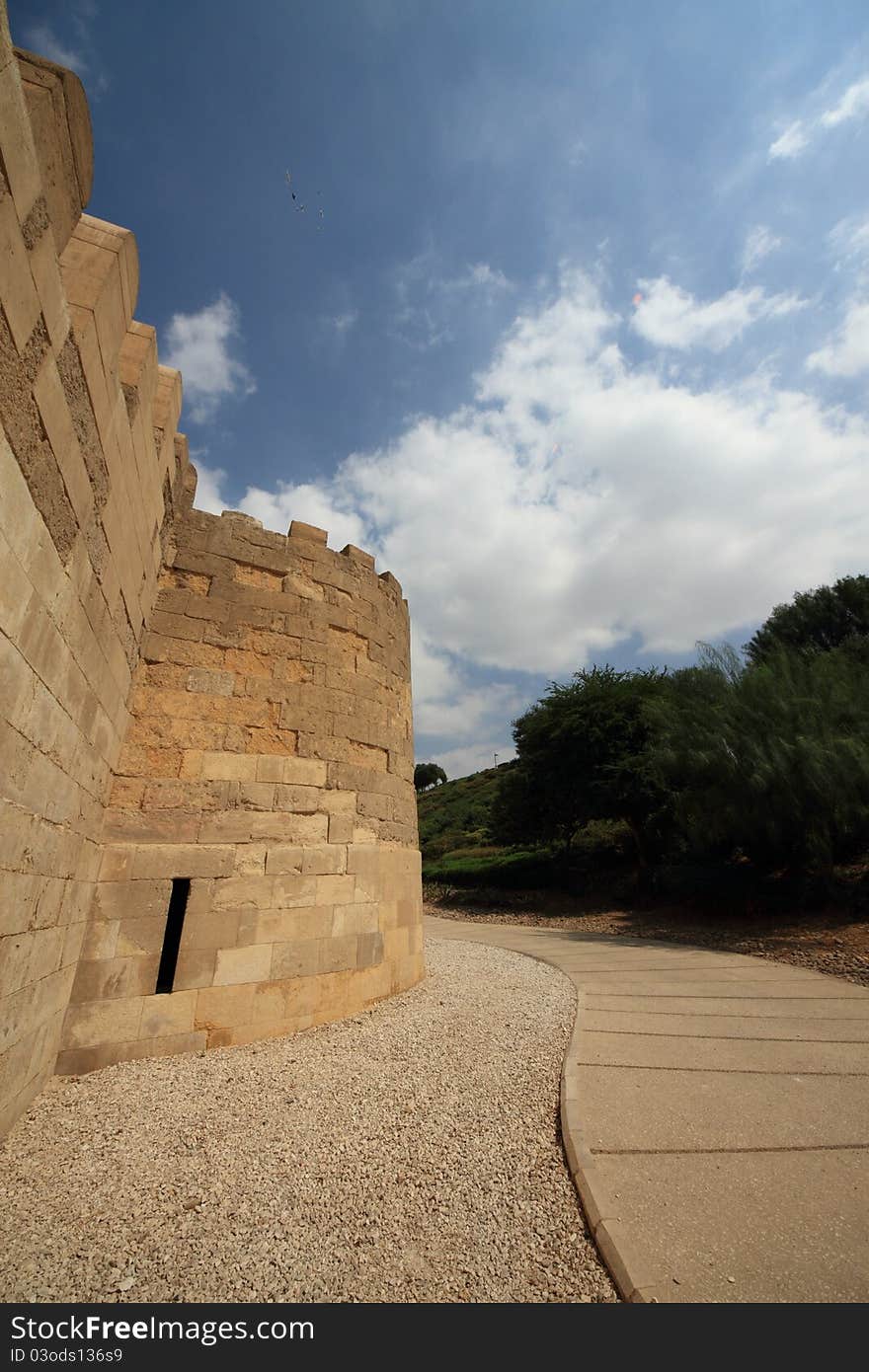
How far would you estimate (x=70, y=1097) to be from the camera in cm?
326

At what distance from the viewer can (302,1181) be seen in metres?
2.52

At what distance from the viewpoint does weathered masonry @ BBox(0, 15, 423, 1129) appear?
2.34 meters

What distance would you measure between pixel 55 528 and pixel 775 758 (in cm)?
1079

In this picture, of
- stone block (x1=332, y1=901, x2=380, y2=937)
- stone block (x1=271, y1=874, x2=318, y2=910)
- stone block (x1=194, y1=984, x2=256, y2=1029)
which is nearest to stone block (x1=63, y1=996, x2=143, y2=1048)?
stone block (x1=194, y1=984, x2=256, y2=1029)

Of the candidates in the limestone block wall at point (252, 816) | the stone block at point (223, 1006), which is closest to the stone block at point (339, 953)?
the limestone block wall at point (252, 816)

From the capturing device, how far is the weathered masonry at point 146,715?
234cm

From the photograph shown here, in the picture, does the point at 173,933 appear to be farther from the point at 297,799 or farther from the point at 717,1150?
the point at 717,1150

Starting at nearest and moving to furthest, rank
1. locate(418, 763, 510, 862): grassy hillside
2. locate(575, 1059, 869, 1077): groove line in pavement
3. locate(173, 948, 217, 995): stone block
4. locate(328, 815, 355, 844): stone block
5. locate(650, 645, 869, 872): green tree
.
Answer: locate(575, 1059, 869, 1077): groove line in pavement
locate(173, 948, 217, 995): stone block
locate(328, 815, 355, 844): stone block
locate(650, 645, 869, 872): green tree
locate(418, 763, 510, 862): grassy hillside

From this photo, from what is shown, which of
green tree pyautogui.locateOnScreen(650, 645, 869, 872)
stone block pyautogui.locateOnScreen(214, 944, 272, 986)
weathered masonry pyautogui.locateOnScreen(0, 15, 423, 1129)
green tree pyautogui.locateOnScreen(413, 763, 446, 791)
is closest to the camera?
weathered masonry pyautogui.locateOnScreen(0, 15, 423, 1129)

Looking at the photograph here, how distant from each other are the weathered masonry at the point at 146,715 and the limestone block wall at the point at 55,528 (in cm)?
2

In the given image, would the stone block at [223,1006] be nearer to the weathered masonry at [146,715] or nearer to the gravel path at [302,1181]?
the weathered masonry at [146,715]

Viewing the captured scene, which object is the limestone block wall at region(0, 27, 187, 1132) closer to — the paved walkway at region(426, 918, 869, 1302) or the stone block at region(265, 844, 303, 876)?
the stone block at region(265, 844, 303, 876)

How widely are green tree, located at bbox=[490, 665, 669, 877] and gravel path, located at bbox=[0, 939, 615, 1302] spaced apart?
12.3 metres

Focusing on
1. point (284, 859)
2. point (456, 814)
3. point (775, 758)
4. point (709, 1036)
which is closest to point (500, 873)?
point (775, 758)
